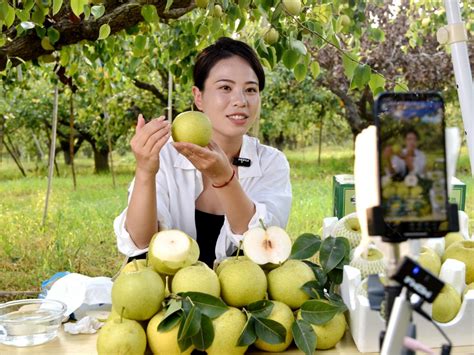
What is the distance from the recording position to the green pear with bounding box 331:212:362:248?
1.26 metres

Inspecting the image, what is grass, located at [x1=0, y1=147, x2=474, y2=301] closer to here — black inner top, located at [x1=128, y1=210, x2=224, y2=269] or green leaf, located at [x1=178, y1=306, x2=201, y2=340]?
black inner top, located at [x1=128, y1=210, x2=224, y2=269]

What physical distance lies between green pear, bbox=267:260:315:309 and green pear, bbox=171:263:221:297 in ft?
0.38

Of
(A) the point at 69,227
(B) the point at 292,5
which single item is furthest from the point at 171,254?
(A) the point at 69,227

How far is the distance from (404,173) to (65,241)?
16.2 ft

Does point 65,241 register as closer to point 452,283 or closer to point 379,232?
point 452,283

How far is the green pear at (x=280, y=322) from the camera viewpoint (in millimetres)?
1049

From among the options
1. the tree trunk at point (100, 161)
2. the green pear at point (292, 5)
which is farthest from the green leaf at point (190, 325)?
the tree trunk at point (100, 161)

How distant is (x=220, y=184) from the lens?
144 cm

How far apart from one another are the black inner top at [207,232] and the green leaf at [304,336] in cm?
74

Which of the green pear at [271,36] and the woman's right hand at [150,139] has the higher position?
the green pear at [271,36]

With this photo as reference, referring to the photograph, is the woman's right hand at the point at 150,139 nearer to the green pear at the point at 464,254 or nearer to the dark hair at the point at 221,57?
the dark hair at the point at 221,57

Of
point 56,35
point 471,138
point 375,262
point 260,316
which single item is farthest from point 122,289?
point 56,35

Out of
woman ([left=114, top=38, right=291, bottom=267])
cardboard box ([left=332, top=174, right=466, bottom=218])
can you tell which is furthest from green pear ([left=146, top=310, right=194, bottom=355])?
→ cardboard box ([left=332, top=174, right=466, bottom=218])

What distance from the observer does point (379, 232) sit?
540 millimetres
